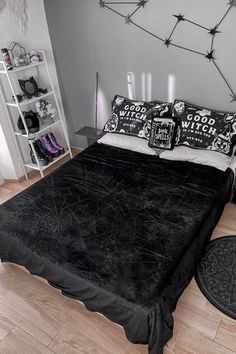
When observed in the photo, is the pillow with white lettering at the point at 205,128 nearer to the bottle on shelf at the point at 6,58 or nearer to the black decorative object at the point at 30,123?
the black decorative object at the point at 30,123

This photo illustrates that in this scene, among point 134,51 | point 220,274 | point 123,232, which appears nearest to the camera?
point 123,232

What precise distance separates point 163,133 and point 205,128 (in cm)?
37

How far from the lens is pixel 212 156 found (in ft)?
7.64

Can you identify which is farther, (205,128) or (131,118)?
(131,118)

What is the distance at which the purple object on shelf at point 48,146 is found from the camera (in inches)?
129

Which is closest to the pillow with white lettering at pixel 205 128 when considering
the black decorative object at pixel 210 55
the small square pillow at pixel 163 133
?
the small square pillow at pixel 163 133

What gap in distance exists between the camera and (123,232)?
1.79 meters

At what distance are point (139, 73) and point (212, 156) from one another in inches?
46.7

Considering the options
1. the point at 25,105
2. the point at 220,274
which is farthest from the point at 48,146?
the point at 220,274

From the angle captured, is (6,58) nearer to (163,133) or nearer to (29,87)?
(29,87)

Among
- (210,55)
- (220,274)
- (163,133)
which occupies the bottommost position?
(220,274)

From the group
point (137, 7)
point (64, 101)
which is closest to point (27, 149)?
point (64, 101)

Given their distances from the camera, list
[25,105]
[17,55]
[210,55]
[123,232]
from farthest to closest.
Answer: [25,105] → [17,55] → [210,55] → [123,232]

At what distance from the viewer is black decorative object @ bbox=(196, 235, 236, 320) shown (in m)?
1.81
